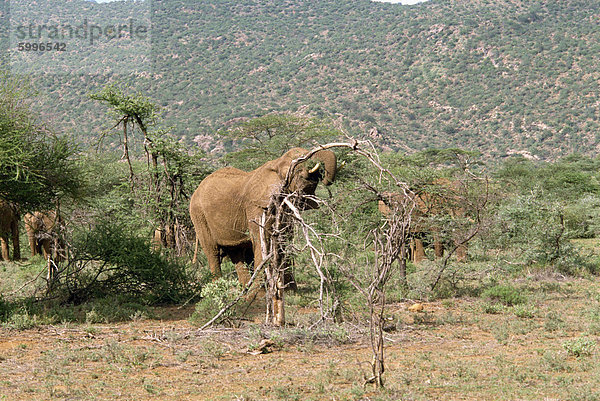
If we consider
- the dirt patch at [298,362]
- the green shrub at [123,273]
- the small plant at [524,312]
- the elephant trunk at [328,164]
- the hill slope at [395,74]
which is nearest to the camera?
the dirt patch at [298,362]

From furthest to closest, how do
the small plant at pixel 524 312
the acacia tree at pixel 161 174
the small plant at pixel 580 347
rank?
A: the acacia tree at pixel 161 174, the small plant at pixel 524 312, the small plant at pixel 580 347

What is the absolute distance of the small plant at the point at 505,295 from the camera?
12.5 m

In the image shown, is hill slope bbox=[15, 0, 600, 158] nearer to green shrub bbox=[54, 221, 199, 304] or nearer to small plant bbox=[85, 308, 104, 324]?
green shrub bbox=[54, 221, 199, 304]

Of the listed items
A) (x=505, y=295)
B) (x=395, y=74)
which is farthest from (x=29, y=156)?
(x=395, y=74)

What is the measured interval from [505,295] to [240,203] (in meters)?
5.59

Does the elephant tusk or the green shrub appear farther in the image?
the green shrub

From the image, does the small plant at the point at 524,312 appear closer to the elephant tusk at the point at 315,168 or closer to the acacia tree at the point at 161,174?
the elephant tusk at the point at 315,168

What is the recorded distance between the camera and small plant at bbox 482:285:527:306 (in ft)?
41.1

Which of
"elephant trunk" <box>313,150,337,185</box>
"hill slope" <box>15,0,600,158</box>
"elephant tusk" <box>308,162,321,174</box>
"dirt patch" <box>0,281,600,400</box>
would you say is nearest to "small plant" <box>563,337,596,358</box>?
"dirt patch" <box>0,281,600,400</box>

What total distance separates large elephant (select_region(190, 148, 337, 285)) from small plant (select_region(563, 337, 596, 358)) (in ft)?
14.2

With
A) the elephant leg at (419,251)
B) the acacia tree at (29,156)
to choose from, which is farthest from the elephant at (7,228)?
the elephant leg at (419,251)

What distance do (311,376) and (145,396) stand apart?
1951 mm

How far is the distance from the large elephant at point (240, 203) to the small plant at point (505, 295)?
4.41 m

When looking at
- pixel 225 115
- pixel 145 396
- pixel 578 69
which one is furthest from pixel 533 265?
pixel 578 69
